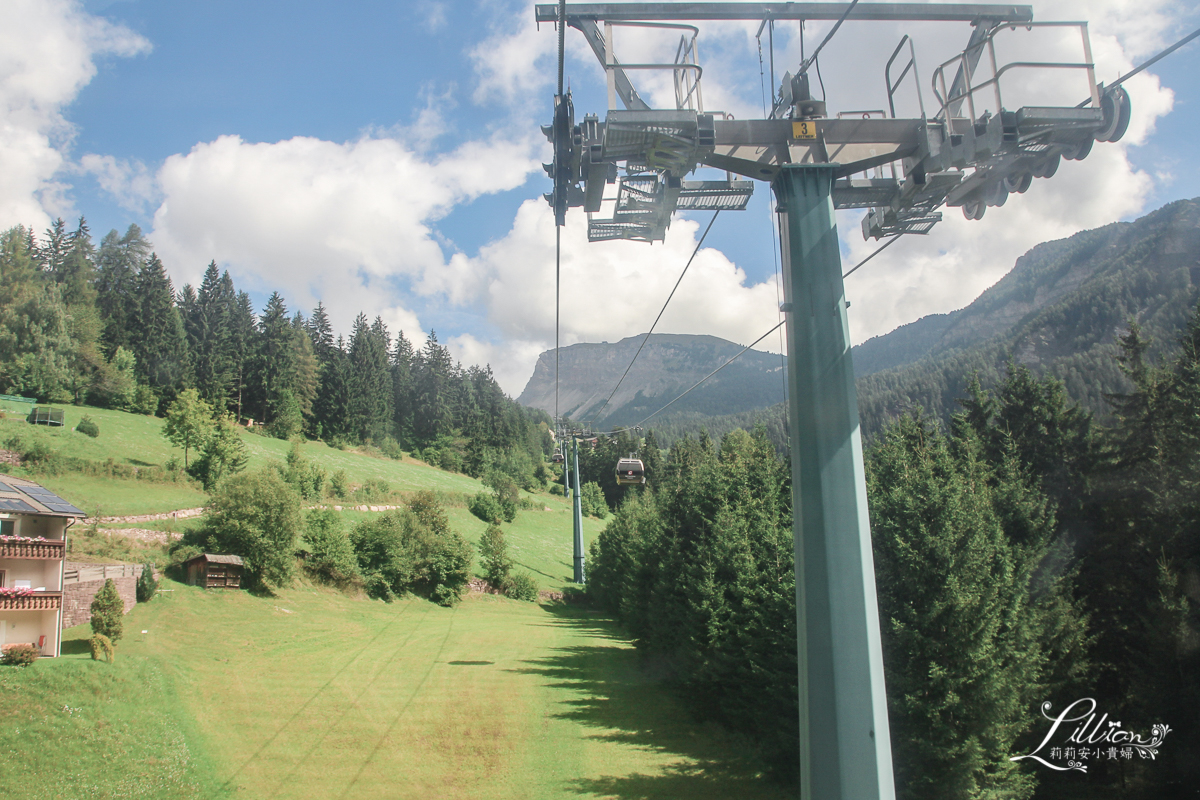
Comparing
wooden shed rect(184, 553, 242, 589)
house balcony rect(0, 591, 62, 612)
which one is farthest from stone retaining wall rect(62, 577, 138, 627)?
wooden shed rect(184, 553, 242, 589)

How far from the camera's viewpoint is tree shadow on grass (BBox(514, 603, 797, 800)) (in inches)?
693

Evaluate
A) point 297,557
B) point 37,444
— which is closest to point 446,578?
point 297,557

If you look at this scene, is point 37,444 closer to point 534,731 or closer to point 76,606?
point 76,606

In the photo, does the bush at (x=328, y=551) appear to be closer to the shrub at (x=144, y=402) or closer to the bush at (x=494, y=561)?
the bush at (x=494, y=561)

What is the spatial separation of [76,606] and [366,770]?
19.8 m

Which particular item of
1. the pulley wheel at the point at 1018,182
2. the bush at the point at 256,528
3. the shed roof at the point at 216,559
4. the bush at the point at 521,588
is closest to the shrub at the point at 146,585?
the shed roof at the point at 216,559

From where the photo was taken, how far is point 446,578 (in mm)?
51219

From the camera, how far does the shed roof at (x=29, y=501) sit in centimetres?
2591

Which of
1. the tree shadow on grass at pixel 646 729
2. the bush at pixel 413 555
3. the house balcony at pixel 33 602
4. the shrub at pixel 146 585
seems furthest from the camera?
the bush at pixel 413 555

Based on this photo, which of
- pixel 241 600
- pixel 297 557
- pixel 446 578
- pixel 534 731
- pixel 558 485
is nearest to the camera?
pixel 534 731

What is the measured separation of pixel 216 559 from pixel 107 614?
13340 mm

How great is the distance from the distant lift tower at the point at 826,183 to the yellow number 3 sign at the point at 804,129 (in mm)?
13

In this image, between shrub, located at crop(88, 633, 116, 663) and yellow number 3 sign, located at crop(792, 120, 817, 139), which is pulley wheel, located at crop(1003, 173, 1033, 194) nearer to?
yellow number 3 sign, located at crop(792, 120, 817, 139)

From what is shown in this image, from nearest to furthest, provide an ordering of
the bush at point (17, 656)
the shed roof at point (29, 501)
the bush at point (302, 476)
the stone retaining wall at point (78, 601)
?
1. the bush at point (17, 656)
2. the shed roof at point (29, 501)
3. the stone retaining wall at point (78, 601)
4. the bush at point (302, 476)
